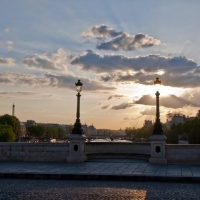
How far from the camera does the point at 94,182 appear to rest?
15078 mm

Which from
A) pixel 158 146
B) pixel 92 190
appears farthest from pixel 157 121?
pixel 92 190

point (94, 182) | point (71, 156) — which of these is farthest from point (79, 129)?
point (94, 182)

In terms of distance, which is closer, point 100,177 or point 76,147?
point 100,177

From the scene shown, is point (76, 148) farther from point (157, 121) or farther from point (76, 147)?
point (157, 121)

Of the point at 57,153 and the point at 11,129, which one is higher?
the point at 11,129

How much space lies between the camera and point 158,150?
2197 cm

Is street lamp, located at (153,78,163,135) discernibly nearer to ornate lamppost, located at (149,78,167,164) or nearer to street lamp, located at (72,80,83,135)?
ornate lamppost, located at (149,78,167,164)

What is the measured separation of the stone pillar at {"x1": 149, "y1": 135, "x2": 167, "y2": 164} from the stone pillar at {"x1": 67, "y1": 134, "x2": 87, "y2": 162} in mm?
4141

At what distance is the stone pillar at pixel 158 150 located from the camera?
71.3 feet

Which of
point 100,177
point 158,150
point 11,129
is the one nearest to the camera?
point 100,177

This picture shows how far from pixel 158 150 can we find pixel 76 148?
16.1 feet

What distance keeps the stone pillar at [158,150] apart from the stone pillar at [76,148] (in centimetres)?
414

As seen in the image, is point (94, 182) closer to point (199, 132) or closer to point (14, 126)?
point (199, 132)

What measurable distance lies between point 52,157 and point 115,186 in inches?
383
